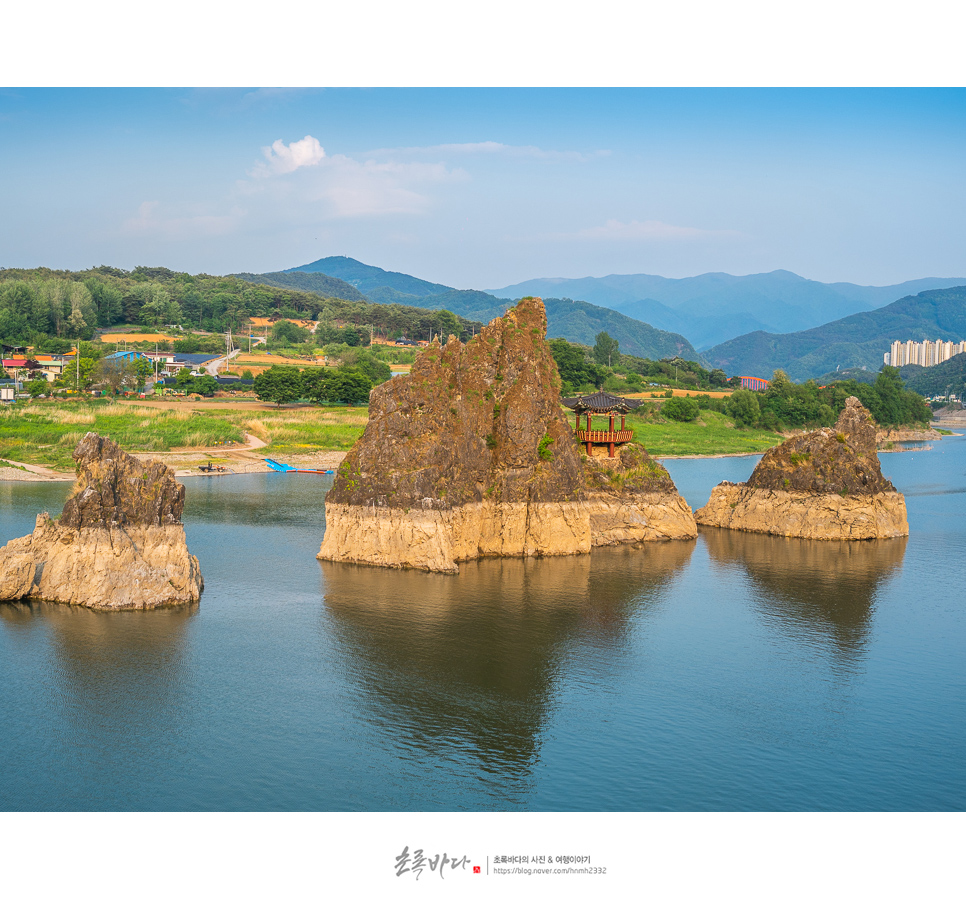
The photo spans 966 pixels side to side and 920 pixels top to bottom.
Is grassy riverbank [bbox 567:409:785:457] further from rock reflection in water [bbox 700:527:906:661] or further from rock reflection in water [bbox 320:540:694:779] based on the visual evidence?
rock reflection in water [bbox 320:540:694:779]

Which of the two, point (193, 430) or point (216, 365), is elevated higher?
point (216, 365)

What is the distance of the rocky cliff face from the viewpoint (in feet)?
123

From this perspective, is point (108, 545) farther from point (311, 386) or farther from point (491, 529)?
point (311, 386)

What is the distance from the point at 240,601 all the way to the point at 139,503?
232 inches

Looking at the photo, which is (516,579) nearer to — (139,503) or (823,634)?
(823,634)

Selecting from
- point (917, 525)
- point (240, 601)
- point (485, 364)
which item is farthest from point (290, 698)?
point (917, 525)

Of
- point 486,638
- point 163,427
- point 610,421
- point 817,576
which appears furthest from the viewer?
point 163,427

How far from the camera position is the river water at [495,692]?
79.1 feet

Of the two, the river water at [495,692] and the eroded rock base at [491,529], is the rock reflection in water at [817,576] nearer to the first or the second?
the river water at [495,692]

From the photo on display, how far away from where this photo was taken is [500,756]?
25.8 m

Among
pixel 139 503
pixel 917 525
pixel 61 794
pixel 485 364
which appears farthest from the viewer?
pixel 917 525

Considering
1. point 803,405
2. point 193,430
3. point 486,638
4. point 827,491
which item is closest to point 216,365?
point 193,430

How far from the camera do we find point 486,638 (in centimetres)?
3584

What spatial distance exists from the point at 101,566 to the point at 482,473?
19509 mm
